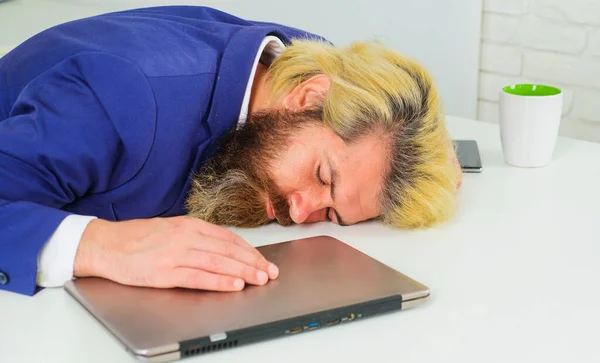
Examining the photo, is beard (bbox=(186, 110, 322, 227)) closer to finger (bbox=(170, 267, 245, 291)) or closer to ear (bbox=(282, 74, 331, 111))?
ear (bbox=(282, 74, 331, 111))

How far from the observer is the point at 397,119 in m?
1.35

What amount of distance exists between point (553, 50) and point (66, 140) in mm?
1461

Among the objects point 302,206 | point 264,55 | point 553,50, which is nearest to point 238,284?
point 302,206

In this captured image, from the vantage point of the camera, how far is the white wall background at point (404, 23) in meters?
2.34

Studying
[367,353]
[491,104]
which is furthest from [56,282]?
[491,104]

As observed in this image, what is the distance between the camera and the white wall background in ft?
7.66

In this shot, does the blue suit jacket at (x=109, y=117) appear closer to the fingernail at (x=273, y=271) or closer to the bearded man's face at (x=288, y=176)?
the bearded man's face at (x=288, y=176)

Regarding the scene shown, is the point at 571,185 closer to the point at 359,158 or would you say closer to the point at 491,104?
the point at 359,158

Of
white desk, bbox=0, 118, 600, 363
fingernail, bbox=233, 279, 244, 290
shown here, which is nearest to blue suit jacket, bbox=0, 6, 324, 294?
white desk, bbox=0, 118, 600, 363

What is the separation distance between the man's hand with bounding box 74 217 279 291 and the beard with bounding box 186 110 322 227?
21 cm

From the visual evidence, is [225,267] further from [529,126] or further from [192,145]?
[529,126]

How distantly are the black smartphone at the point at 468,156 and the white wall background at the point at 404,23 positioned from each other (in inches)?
31.4

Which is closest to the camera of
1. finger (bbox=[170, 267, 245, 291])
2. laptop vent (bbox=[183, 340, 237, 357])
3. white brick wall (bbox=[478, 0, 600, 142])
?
laptop vent (bbox=[183, 340, 237, 357])

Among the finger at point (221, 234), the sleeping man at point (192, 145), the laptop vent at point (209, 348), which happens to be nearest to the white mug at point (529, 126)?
the sleeping man at point (192, 145)
